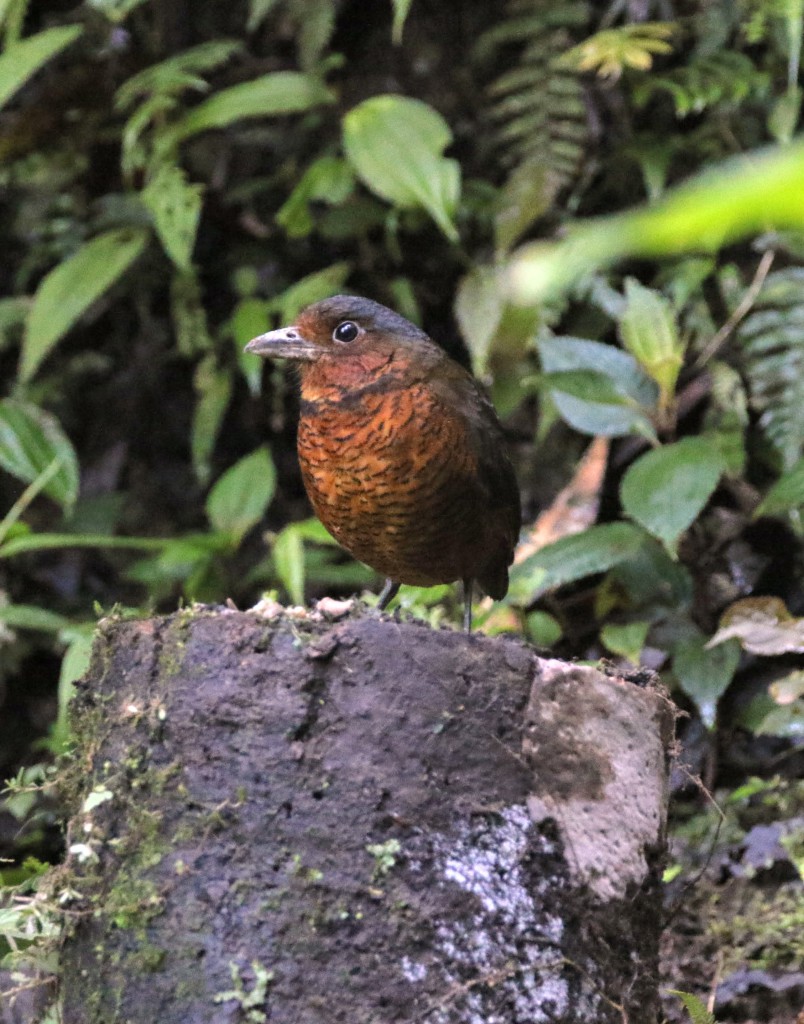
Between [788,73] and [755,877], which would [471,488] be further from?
[788,73]

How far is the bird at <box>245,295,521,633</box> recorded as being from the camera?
2615 mm

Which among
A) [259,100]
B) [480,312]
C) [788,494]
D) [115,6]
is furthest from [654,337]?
[115,6]

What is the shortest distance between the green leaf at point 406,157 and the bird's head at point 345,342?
1.39m

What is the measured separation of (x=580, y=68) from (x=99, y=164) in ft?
7.14

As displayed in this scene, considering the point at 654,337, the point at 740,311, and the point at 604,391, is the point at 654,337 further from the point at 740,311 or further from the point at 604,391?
the point at 740,311

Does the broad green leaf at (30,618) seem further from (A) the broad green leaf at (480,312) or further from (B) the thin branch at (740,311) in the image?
(B) the thin branch at (740,311)

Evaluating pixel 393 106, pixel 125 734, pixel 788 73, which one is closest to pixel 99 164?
pixel 393 106

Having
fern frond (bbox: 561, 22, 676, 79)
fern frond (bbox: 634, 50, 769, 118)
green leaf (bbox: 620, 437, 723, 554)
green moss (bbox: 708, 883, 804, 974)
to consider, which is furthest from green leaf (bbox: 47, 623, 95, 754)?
fern frond (bbox: 634, 50, 769, 118)

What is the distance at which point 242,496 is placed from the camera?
4.41 meters

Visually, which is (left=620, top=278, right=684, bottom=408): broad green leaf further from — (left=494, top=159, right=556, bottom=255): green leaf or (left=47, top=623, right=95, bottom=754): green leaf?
(left=47, top=623, right=95, bottom=754): green leaf

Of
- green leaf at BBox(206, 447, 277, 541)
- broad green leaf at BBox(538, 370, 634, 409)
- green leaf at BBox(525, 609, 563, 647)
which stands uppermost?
broad green leaf at BBox(538, 370, 634, 409)

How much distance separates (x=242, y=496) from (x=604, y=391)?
151cm

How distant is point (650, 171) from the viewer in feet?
15.2

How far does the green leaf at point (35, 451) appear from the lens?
4.39 meters
